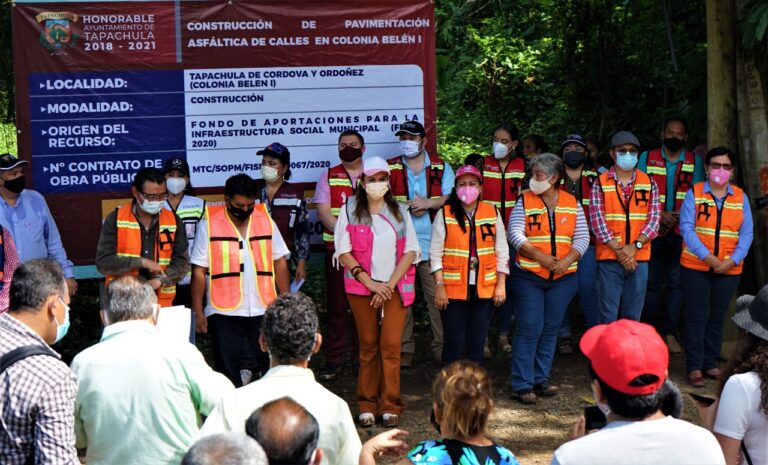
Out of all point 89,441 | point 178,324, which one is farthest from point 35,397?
point 178,324

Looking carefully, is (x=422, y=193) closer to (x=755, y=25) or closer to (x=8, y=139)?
(x=755, y=25)

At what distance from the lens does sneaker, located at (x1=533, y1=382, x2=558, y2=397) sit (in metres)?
8.98

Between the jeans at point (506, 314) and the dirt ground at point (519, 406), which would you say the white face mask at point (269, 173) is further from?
the jeans at point (506, 314)

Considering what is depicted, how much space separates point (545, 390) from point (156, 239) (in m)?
3.62

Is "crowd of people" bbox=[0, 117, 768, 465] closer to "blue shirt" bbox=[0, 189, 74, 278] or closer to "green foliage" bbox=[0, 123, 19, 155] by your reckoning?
"blue shirt" bbox=[0, 189, 74, 278]

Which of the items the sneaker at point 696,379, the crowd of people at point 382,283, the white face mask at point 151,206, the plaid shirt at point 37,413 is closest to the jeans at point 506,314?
the crowd of people at point 382,283

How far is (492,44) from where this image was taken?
1650cm

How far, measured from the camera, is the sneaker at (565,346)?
10.2 metres

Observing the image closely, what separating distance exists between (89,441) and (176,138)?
5225 mm

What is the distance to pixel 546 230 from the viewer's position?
8.62 metres

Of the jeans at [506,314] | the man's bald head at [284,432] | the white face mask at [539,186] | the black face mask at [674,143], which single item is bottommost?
the jeans at [506,314]

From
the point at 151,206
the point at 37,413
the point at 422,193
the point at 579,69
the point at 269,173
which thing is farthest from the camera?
the point at 579,69

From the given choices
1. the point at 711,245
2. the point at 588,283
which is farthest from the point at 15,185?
the point at 711,245

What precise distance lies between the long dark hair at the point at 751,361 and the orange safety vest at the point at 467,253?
387cm
